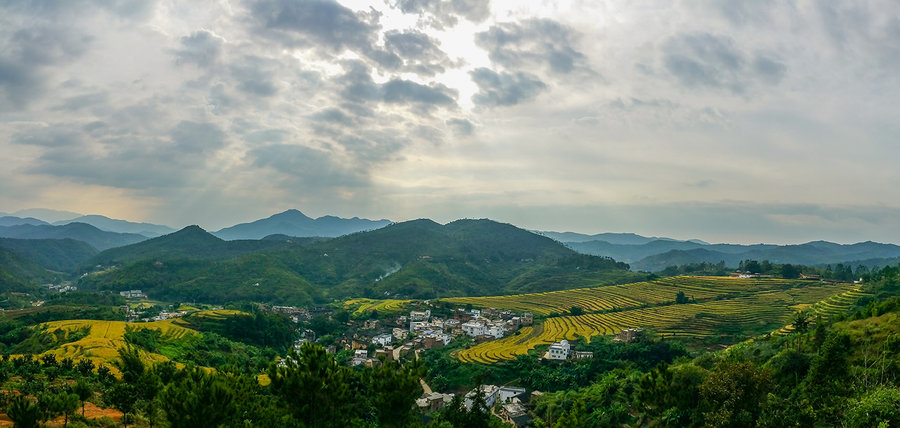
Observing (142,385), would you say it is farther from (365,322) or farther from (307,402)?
(365,322)

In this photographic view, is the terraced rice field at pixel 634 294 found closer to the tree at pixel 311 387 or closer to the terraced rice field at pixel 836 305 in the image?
the terraced rice field at pixel 836 305

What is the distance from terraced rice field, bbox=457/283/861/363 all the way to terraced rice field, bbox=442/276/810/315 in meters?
4.43

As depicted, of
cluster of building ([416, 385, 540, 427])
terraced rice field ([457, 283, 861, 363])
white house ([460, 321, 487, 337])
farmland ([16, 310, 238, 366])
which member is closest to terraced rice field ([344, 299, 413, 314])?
white house ([460, 321, 487, 337])

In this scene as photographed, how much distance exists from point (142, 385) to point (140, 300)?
10871 cm

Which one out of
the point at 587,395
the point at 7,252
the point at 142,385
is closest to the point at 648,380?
the point at 587,395

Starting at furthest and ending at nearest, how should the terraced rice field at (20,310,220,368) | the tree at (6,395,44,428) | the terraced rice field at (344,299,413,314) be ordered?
the terraced rice field at (344,299,413,314), the terraced rice field at (20,310,220,368), the tree at (6,395,44,428)

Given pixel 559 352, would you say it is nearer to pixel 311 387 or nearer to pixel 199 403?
pixel 311 387

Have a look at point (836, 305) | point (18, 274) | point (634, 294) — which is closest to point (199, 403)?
point (836, 305)

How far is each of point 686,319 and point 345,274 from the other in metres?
112

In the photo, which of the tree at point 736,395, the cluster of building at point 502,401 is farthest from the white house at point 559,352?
the tree at point 736,395

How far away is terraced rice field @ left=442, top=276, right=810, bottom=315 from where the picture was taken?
81062mm

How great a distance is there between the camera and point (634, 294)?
90.8 m

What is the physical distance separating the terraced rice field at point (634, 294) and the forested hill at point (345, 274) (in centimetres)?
2074

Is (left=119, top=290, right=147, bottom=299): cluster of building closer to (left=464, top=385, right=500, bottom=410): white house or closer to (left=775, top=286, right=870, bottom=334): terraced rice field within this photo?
(left=464, top=385, right=500, bottom=410): white house
